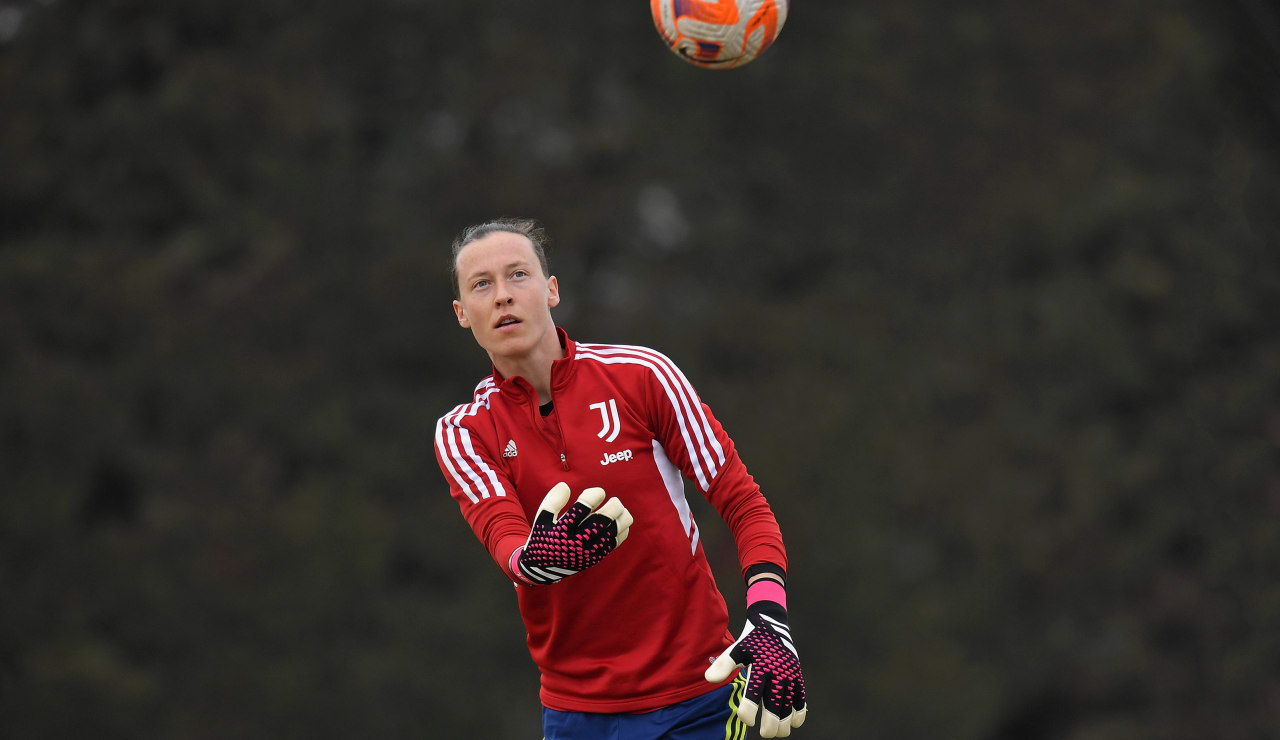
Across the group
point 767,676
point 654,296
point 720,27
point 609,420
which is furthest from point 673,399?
point 654,296

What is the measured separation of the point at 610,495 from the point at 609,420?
0.22 meters

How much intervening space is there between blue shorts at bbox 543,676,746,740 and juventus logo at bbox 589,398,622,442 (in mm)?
818

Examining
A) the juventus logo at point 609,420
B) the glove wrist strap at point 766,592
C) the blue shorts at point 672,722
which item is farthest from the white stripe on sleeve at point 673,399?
the blue shorts at point 672,722

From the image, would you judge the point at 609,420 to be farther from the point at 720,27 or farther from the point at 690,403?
the point at 720,27

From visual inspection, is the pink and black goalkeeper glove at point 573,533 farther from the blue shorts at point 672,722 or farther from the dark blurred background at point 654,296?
the dark blurred background at point 654,296

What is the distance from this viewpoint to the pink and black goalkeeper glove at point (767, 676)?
11.9ft

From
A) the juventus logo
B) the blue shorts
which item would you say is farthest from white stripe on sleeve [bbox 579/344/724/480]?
the blue shorts

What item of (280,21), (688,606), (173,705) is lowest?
(688,606)

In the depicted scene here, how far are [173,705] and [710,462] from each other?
8.82 meters

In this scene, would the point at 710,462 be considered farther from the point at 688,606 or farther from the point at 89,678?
the point at 89,678

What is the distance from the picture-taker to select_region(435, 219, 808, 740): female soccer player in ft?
13.3

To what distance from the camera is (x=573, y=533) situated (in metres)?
3.62

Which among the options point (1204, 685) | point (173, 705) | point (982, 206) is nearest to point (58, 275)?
point (173, 705)

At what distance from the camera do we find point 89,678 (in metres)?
11.4
